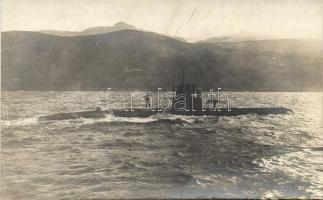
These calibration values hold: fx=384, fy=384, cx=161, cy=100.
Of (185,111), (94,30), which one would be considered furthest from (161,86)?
(185,111)

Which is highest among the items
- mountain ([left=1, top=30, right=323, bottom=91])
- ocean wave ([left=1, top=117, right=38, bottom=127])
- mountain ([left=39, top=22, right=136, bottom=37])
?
mountain ([left=39, top=22, right=136, bottom=37])

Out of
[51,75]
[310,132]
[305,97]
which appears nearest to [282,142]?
[310,132]

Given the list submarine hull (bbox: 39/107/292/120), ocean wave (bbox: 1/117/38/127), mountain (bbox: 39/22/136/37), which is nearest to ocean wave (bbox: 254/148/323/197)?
submarine hull (bbox: 39/107/292/120)

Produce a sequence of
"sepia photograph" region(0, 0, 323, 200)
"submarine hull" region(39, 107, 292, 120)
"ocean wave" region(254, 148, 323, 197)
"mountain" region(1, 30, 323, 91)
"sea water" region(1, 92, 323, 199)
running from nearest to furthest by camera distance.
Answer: "sea water" region(1, 92, 323, 199) → "sepia photograph" region(0, 0, 323, 200) → "ocean wave" region(254, 148, 323, 197) → "mountain" region(1, 30, 323, 91) → "submarine hull" region(39, 107, 292, 120)

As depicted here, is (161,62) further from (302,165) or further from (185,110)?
(185,110)

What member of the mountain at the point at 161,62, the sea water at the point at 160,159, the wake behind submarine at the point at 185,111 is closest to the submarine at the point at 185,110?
the wake behind submarine at the point at 185,111

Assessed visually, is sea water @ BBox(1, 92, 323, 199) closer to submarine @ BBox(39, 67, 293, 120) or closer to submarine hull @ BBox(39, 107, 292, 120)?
submarine hull @ BBox(39, 107, 292, 120)

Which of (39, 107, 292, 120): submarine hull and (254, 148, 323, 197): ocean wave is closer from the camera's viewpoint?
(254, 148, 323, 197): ocean wave

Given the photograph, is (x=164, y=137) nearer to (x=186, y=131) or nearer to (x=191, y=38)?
(x=186, y=131)
